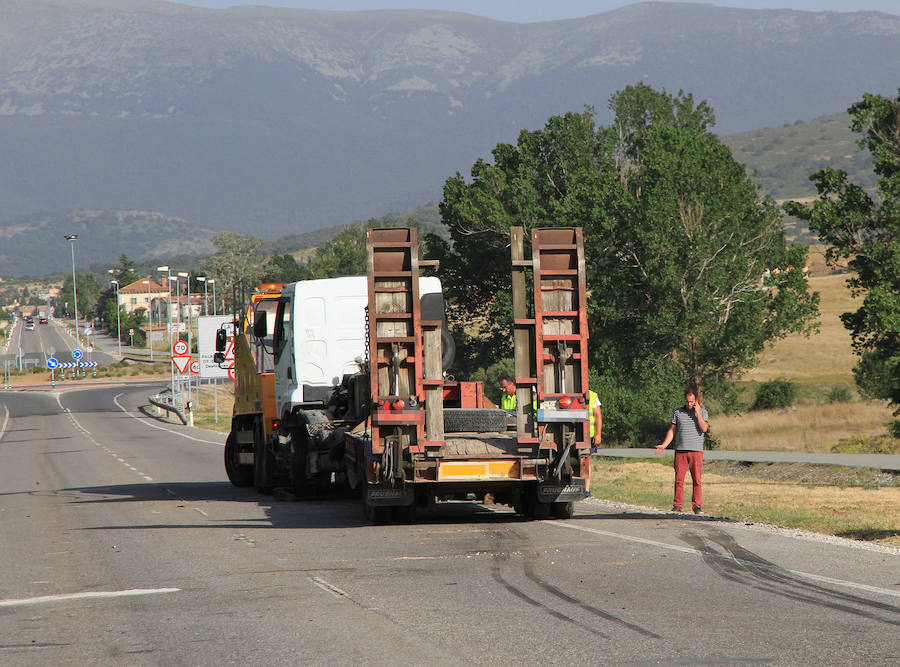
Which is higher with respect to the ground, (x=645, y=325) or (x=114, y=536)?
(x=645, y=325)

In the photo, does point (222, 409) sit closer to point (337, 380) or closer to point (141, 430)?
point (141, 430)

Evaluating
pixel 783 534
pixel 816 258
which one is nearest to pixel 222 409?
pixel 783 534

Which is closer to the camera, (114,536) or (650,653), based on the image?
(650,653)

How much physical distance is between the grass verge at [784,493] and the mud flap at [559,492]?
248 cm

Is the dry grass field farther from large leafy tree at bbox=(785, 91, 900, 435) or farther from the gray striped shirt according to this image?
the gray striped shirt

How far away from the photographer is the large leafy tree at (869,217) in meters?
38.7

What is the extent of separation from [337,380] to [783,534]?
7300 mm

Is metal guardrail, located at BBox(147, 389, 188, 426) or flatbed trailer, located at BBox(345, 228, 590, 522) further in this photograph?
metal guardrail, located at BBox(147, 389, 188, 426)

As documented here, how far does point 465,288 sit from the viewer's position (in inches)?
2495

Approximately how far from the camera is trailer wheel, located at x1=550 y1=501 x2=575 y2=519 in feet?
45.5

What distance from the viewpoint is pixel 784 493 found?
1917 centimetres

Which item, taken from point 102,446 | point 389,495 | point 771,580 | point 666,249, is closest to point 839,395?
point 666,249

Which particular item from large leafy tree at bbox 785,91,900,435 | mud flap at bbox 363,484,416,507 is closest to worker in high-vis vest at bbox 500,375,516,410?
mud flap at bbox 363,484,416,507

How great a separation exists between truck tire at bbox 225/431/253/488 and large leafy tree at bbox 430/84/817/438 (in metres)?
26.2
